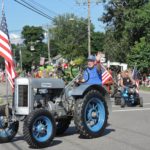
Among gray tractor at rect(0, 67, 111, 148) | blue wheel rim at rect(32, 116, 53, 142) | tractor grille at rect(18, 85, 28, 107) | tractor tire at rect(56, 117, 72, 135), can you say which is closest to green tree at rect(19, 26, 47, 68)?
tractor tire at rect(56, 117, 72, 135)

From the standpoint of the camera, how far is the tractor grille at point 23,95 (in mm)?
10094

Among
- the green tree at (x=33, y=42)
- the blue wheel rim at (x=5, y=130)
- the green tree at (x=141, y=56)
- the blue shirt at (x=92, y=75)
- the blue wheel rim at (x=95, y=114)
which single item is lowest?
the blue wheel rim at (x=5, y=130)

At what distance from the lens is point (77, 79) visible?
11094mm

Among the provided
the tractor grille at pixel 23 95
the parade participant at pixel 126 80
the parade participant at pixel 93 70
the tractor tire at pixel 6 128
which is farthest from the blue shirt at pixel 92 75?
the parade participant at pixel 126 80

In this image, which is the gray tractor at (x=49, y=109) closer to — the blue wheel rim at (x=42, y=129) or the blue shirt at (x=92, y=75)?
the blue wheel rim at (x=42, y=129)

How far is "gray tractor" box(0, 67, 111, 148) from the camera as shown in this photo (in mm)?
9773

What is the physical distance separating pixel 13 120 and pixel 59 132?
1628 millimetres

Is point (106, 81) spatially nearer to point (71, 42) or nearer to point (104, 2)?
point (104, 2)

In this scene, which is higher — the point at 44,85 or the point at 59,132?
the point at 44,85

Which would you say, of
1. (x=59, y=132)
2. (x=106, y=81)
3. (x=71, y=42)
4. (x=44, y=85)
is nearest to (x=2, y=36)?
(x=44, y=85)

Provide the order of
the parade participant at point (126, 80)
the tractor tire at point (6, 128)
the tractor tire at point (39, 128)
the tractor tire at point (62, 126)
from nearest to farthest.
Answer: the tractor tire at point (39, 128) → the tractor tire at point (6, 128) → the tractor tire at point (62, 126) → the parade participant at point (126, 80)

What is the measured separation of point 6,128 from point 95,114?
205cm

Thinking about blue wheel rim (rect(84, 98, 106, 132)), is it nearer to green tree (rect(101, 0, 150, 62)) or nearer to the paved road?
the paved road

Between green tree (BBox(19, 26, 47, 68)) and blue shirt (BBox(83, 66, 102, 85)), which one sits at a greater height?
green tree (BBox(19, 26, 47, 68))
